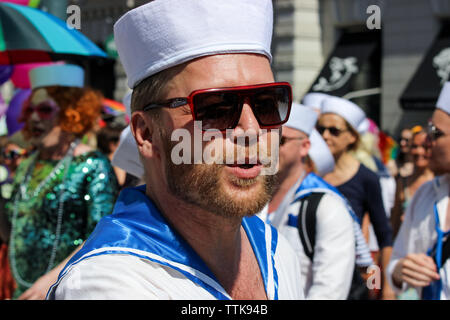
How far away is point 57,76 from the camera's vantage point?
4156 mm

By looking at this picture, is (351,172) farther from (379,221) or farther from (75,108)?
(75,108)

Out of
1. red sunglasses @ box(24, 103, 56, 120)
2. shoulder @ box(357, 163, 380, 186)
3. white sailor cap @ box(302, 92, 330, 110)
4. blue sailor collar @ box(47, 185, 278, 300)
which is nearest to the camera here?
blue sailor collar @ box(47, 185, 278, 300)

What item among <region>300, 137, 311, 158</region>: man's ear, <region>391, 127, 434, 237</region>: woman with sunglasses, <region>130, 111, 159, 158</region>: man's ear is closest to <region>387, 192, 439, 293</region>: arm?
<region>300, 137, 311, 158</region>: man's ear

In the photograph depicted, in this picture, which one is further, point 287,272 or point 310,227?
point 310,227

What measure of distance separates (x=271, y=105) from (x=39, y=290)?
1.71m

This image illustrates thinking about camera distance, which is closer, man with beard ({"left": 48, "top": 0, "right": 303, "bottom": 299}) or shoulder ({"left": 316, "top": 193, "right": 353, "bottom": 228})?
man with beard ({"left": 48, "top": 0, "right": 303, "bottom": 299})

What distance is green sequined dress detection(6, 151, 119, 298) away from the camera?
356 centimetres

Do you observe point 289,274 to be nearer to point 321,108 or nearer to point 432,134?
point 432,134

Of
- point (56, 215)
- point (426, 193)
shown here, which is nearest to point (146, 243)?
point (56, 215)

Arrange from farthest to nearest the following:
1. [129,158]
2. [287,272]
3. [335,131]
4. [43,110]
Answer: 1. [335,131]
2. [43,110]
3. [129,158]
4. [287,272]

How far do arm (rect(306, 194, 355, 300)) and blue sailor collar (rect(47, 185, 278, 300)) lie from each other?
167 centimetres

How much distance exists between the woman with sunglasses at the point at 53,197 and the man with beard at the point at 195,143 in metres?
1.89

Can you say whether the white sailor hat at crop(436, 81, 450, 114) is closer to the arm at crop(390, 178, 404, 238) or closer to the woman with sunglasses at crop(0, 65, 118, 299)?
the woman with sunglasses at crop(0, 65, 118, 299)

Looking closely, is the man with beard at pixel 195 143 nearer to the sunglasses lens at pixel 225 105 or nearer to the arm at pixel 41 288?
the sunglasses lens at pixel 225 105
